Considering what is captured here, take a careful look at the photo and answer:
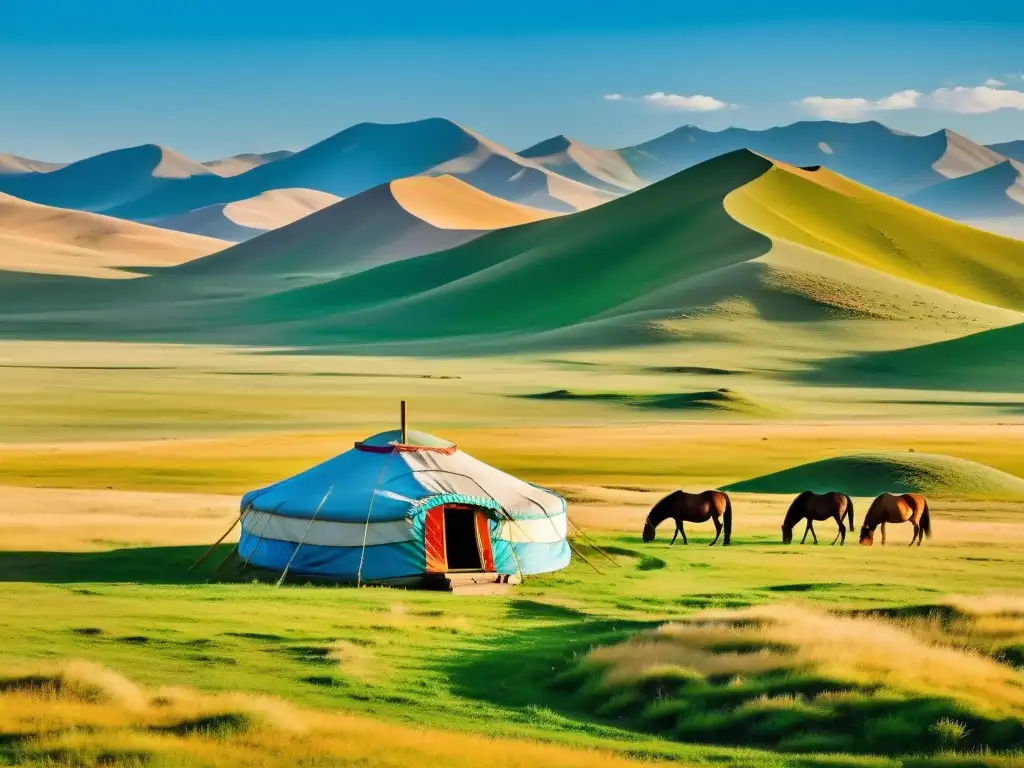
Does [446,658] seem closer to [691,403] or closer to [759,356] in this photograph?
[691,403]

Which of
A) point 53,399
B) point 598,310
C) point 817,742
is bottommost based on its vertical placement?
point 817,742

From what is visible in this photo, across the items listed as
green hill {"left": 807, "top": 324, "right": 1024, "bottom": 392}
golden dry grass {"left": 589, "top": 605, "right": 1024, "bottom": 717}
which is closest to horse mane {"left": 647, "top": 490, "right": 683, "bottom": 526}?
golden dry grass {"left": 589, "top": 605, "right": 1024, "bottom": 717}

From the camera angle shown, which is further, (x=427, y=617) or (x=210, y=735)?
(x=427, y=617)

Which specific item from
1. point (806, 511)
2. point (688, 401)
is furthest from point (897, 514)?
point (688, 401)

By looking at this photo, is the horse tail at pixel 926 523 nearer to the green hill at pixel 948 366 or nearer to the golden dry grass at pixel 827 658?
the golden dry grass at pixel 827 658

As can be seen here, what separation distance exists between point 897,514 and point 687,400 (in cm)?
5245

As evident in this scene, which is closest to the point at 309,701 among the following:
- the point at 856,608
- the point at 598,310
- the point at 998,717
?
the point at 998,717

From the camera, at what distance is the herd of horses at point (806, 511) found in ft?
102

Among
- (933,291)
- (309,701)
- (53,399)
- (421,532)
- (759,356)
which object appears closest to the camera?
(309,701)

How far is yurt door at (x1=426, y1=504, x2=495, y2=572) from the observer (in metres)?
26.0

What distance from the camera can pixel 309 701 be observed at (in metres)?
14.9

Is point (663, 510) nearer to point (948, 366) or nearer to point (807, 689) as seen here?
point (807, 689)

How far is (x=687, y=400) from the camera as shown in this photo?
83.6 m

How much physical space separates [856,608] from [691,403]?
200ft
